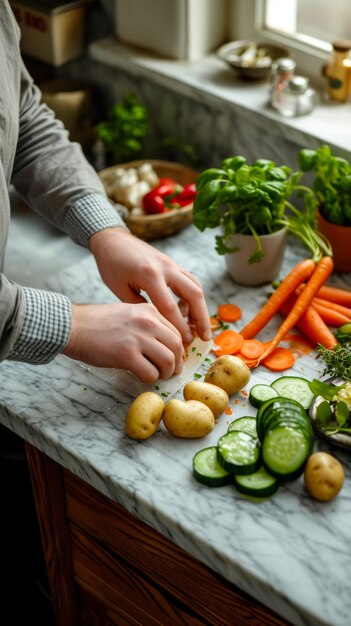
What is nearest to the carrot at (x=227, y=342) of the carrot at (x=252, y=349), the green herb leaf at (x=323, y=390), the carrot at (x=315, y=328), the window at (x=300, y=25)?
the carrot at (x=252, y=349)

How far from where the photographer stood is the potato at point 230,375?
1337 millimetres

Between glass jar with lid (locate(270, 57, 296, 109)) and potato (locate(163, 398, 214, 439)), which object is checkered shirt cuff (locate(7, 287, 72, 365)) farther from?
glass jar with lid (locate(270, 57, 296, 109))

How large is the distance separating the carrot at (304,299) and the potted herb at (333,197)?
0.08 meters

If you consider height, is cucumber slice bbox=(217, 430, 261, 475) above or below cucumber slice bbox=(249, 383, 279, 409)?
above

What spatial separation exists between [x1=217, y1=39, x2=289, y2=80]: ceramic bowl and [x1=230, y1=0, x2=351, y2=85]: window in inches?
2.2

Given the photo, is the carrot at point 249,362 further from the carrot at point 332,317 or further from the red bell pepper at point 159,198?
the red bell pepper at point 159,198

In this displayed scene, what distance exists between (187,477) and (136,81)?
1270 mm

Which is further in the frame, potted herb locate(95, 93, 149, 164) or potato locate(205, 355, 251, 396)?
potted herb locate(95, 93, 149, 164)

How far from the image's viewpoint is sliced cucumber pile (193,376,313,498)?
1.17 m

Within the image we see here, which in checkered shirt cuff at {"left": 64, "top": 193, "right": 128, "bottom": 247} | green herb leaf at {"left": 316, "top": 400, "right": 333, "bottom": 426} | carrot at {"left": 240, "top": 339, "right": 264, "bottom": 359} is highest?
checkered shirt cuff at {"left": 64, "top": 193, "right": 128, "bottom": 247}

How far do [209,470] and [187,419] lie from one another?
0.31 ft

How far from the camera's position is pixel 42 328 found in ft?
4.09

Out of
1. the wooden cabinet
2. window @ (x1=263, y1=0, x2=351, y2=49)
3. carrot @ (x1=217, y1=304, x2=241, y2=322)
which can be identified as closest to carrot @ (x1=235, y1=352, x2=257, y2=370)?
carrot @ (x1=217, y1=304, x2=241, y2=322)

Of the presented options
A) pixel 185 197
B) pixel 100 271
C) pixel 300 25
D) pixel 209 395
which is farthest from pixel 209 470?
pixel 300 25
